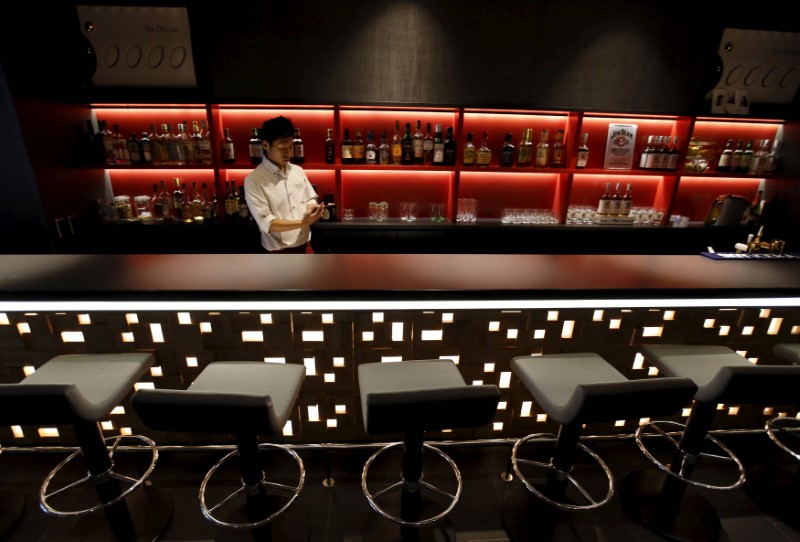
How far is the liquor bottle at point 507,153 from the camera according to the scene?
11.8 ft

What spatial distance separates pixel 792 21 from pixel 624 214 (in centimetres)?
203

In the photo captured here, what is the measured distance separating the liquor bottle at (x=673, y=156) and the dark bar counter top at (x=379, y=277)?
170 centimetres

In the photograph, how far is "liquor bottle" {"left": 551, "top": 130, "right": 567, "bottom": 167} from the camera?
3.68 meters

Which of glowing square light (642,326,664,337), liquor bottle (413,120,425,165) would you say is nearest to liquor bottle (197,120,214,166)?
liquor bottle (413,120,425,165)

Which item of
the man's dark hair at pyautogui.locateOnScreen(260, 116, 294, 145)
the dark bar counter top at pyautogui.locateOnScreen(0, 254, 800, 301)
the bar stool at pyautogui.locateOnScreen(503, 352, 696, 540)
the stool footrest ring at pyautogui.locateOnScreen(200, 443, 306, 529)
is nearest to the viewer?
the bar stool at pyautogui.locateOnScreen(503, 352, 696, 540)

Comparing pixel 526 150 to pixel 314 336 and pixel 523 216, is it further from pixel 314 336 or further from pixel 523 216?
pixel 314 336

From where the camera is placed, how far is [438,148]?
3494mm

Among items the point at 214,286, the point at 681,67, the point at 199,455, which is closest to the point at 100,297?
the point at 214,286

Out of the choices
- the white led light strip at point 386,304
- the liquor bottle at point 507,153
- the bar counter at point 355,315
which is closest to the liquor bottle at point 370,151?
the liquor bottle at point 507,153

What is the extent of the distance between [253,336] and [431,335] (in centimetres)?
84

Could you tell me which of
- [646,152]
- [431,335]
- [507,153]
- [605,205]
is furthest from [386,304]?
[646,152]

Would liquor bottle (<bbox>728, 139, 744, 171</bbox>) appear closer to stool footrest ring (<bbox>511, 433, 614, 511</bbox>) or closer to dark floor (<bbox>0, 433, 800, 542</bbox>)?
dark floor (<bbox>0, 433, 800, 542</bbox>)

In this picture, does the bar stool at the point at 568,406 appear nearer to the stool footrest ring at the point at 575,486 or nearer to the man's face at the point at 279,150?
the stool footrest ring at the point at 575,486

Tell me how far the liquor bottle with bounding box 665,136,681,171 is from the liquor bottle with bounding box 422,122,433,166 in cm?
214
